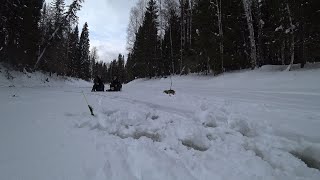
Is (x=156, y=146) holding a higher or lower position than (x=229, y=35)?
lower

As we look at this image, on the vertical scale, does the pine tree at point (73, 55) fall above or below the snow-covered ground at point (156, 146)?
above

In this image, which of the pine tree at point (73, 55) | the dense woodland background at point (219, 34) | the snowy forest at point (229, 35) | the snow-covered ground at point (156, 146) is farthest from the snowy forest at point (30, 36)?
the pine tree at point (73, 55)

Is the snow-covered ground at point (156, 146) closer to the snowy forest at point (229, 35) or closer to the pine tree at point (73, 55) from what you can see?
the snowy forest at point (229, 35)

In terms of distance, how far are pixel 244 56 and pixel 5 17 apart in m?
19.7

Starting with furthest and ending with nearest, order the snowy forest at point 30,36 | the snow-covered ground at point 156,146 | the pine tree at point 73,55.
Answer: the pine tree at point 73,55 → the snowy forest at point 30,36 → the snow-covered ground at point 156,146

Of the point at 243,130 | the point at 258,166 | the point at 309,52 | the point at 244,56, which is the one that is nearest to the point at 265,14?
the point at 244,56

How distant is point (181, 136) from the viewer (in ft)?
16.6

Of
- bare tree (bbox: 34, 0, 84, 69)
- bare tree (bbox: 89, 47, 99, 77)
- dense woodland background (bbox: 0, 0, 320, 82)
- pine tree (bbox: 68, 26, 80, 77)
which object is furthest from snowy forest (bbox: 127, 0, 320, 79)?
bare tree (bbox: 89, 47, 99, 77)

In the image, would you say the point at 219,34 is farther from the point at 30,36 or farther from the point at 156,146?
the point at 156,146

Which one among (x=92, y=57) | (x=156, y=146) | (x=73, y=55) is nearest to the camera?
(x=156, y=146)

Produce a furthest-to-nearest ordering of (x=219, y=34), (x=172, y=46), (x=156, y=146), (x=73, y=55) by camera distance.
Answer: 1. (x=73, y=55)
2. (x=172, y=46)
3. (x=219, y=34)
4. (x=156, y=146)

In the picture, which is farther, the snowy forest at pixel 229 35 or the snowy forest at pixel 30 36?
the snowy forest at pixel 30 36

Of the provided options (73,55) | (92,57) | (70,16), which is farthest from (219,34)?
(92,57)

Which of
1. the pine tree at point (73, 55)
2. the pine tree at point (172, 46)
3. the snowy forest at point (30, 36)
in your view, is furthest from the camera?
the pine tree at point (73, 55)
